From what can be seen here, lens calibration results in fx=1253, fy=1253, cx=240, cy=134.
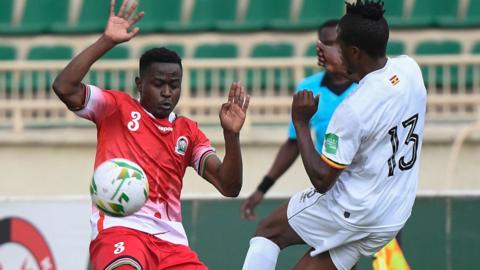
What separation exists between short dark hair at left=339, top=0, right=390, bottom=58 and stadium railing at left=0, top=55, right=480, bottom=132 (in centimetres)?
696

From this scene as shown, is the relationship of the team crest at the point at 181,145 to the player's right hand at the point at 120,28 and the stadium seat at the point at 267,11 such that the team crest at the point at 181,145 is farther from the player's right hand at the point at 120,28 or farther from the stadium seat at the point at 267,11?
the stadium seat at the point at 267,11

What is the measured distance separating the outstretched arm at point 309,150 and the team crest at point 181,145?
0.72 metres

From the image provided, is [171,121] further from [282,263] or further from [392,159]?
[282,263]

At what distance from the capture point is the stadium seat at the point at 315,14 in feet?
61.6

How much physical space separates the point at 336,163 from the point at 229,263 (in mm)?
2625

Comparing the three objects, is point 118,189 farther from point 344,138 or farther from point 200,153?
point 344,138

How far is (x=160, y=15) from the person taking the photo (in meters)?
19.4

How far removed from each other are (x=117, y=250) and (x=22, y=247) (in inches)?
97.1

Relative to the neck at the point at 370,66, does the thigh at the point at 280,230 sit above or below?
below

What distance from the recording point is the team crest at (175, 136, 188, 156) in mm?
7570

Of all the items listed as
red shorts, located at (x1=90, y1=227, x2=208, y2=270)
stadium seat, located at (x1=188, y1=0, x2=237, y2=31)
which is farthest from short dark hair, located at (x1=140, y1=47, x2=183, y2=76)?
stadium seat, located at (x1=188, y1=0, x2=237, y2=31)

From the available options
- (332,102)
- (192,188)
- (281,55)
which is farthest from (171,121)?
Answer: (281,55)

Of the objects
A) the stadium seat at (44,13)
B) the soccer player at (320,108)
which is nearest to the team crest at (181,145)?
the soccer player at (320,108)

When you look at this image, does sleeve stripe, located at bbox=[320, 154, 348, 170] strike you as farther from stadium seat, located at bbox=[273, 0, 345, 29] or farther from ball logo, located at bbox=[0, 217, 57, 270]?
stadium seat, located at bbox=[273, 0, 345, 29]
